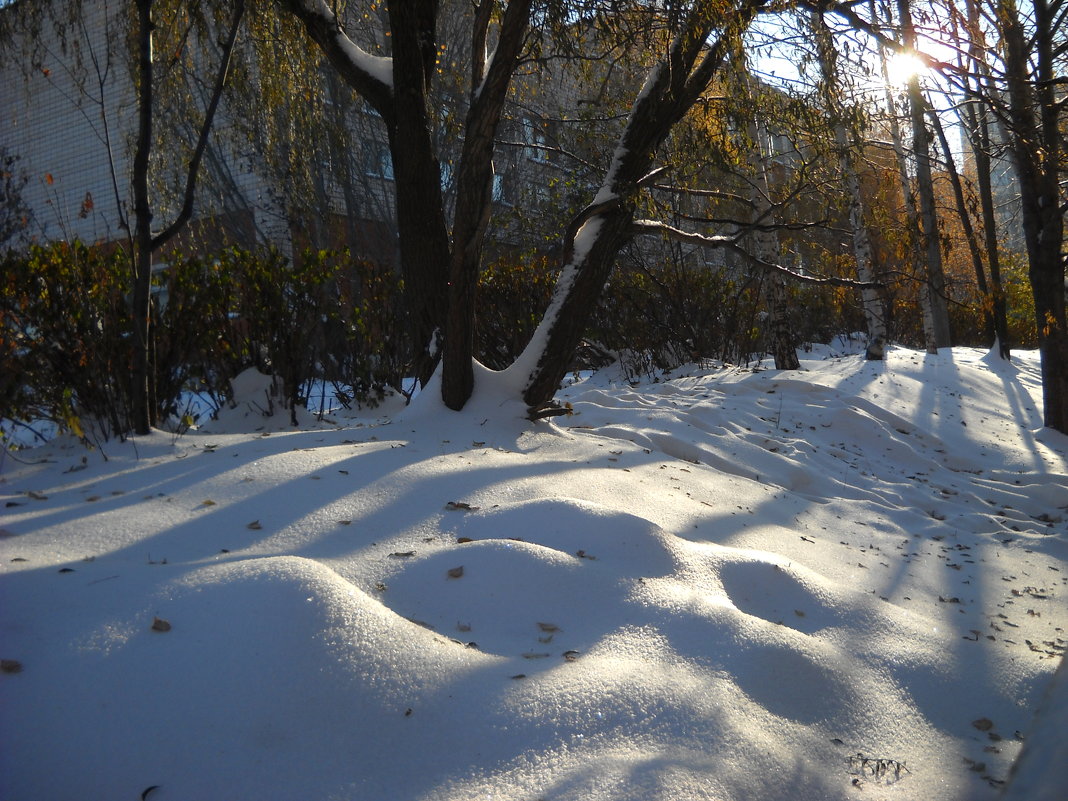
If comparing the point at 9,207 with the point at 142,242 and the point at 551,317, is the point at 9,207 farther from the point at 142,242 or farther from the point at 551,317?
the point at 551,317

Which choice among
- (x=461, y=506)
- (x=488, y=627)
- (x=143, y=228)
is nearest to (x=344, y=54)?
(x=143, y=228)

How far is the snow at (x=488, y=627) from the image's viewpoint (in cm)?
174

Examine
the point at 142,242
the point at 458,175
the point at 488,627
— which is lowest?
the point at 488,627

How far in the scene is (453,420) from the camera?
453 cm

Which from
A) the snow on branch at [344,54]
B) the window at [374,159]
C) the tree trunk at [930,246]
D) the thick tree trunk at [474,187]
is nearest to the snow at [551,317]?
the thick tree trunk at [474,187]

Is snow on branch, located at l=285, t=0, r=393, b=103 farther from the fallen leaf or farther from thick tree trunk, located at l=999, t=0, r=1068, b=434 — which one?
thick tree trunk, located at l=999, t=0, r=1068, b=434

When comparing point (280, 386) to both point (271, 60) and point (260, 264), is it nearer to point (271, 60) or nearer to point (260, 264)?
point (260, 264)

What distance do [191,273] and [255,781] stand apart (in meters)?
3.93

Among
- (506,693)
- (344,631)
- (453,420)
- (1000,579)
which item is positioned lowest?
(1000,579)

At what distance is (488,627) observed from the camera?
7.75 ft

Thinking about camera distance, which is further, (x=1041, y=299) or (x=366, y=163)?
(x=366, y=163)

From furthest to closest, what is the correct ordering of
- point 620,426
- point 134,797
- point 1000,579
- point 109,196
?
point 109,196 < point 620,426 < point 1000,579 < point 134,797

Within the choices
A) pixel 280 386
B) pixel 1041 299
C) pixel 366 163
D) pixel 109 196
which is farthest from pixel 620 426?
pixel 109 196

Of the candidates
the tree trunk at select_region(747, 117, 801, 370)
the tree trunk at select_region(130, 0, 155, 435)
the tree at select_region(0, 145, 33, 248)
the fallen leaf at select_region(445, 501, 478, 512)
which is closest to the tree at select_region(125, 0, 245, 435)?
the tree trunk at select_region(130, 0, 155, 435)
